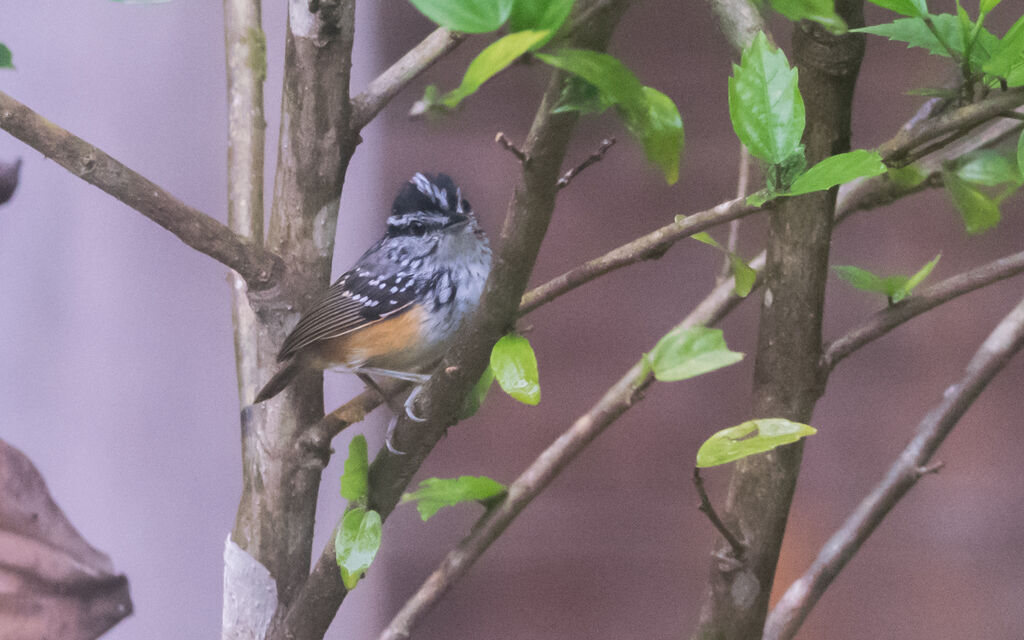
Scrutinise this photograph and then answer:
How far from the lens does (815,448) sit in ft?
2.24

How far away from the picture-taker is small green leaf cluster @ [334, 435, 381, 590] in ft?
1.34

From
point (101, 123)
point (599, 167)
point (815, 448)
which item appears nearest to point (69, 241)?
point (101, 123)

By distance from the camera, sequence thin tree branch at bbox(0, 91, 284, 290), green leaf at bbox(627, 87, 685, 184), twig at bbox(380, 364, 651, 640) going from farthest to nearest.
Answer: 1. twig at bbox(380, 364, 651, 640)
2. thin tree branch at bbox(0, 91, 284, 290)
3. green leaf at bbox(627, 87, 685, 184)

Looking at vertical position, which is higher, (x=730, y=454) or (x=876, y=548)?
(x=730, y=454)

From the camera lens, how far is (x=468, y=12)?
0.20 m

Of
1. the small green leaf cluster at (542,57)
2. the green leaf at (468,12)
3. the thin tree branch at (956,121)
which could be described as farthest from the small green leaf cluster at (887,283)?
the green leaf at (468,12)

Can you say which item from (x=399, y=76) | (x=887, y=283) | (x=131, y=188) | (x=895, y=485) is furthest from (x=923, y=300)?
(x=131, y=188)

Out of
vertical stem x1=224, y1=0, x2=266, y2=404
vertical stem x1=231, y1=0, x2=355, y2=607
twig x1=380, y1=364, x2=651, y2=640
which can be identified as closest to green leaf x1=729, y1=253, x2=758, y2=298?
twig x1=380, y1=364, x2=651, y2=640

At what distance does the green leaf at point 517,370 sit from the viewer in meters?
0.31

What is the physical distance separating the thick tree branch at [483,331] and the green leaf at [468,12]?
0.05m

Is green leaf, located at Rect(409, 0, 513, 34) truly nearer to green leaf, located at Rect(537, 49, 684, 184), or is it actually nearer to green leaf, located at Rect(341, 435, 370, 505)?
green leaf, located at Rect(537, 49, 684, 184)

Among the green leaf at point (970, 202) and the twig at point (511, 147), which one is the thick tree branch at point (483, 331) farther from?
the green leaf at point (970, 202)

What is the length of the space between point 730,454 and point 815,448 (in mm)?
428

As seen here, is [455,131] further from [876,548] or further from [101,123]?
[876,548]
